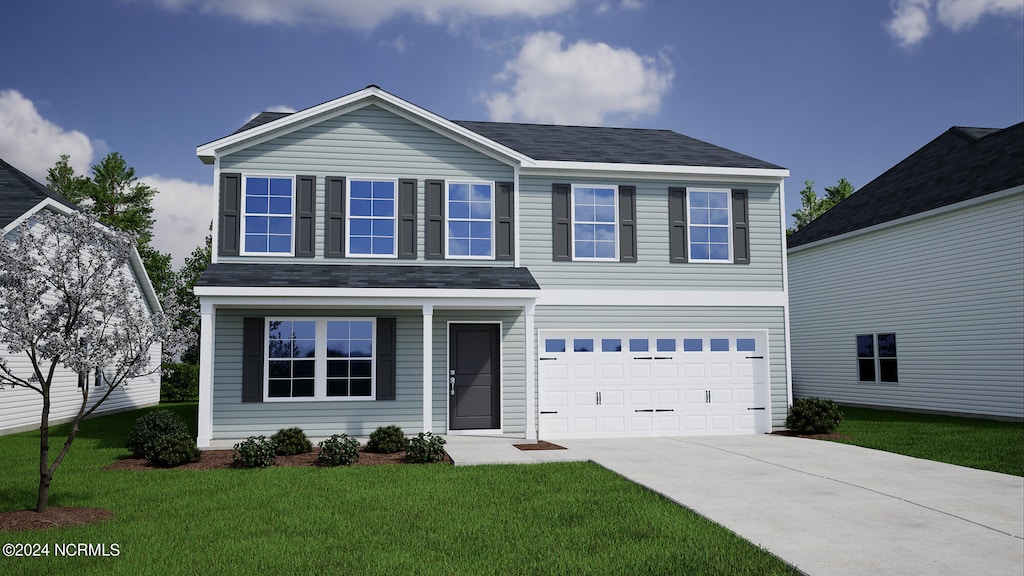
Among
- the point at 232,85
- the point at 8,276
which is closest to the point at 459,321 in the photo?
the point at 8,276

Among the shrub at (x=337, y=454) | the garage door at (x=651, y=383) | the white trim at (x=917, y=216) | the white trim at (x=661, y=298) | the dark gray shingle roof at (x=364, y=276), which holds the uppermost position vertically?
the white trim at (x=917, y=216)

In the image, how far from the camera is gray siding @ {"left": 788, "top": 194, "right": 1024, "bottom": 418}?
18.4 meters

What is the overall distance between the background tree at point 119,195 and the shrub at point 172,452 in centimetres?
2878

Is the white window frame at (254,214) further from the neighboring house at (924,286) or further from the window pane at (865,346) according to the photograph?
the window pane at (865,346)

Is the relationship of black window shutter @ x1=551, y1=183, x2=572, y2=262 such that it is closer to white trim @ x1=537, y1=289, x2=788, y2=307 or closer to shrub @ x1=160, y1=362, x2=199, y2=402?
white trim @ x1=537, y1=289, x2=788, y2=307

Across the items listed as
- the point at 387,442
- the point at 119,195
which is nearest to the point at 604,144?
the point at 387,442

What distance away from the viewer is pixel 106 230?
8859 millimetres

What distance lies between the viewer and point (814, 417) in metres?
16.0

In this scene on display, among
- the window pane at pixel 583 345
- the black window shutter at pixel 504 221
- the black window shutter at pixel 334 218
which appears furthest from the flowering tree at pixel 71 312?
the window pane at pixel 583 345

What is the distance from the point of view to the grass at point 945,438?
12.6 metres

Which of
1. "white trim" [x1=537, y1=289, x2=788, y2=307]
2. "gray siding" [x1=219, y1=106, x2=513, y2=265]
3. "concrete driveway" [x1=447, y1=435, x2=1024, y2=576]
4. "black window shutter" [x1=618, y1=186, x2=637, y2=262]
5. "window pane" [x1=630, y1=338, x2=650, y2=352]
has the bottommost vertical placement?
"concrete driveway" [x1=447, y1=435, x2=1024, y2=576]

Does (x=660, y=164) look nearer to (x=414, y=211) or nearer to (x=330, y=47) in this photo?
(x=414, y=211)

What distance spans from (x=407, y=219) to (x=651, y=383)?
6391 mm

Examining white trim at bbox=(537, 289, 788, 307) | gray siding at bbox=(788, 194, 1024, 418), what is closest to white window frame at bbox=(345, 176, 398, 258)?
white trim at bbox=(537, 289, 788, 307)
